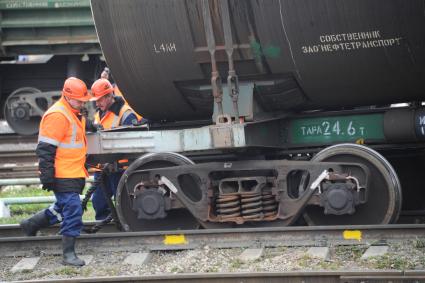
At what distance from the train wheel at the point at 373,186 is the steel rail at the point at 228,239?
43 cm

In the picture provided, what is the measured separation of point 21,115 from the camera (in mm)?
15391

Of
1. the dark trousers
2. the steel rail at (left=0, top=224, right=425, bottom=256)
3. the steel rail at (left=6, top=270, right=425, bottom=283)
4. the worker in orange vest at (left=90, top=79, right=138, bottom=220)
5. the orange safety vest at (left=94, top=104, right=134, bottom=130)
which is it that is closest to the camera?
the steel rail at (left=6, top=270, right=425, bottom=283)

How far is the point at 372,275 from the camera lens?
6.14m

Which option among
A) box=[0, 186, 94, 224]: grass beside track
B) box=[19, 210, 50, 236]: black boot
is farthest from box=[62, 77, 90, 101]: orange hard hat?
box=[0, 186, 94, 224]: grass beside track

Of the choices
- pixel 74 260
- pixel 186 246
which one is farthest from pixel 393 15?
pixel 74 260

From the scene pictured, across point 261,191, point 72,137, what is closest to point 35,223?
point 72,137

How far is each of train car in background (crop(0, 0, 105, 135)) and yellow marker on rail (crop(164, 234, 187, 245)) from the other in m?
7.79

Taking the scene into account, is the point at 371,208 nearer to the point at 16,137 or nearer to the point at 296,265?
the point at 296,265

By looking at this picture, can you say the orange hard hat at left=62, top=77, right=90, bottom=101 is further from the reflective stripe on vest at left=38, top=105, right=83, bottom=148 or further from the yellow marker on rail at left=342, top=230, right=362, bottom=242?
the yellow marker on rail at left=342, top=230, right=362, bottom=242

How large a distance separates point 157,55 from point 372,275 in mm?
3174

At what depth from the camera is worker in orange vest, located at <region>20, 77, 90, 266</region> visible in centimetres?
749

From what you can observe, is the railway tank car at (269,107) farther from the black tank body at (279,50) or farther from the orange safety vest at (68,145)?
the orange safety vest at (68,145)

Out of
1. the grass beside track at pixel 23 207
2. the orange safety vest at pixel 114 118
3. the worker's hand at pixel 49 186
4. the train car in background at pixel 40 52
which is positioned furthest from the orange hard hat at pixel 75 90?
the train car in background at pixel 40 52

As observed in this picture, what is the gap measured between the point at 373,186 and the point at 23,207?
17.7 ft
